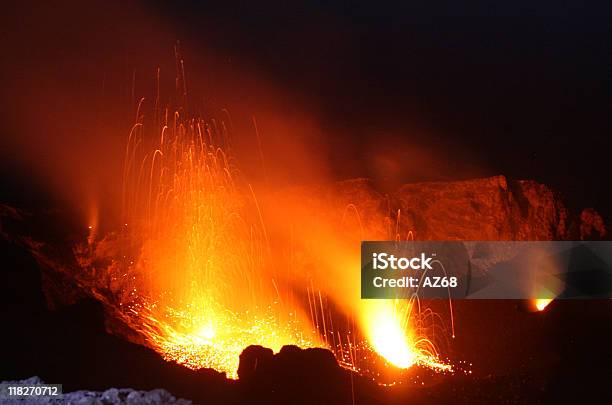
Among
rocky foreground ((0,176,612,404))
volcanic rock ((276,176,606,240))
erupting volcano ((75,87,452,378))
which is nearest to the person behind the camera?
rocky foreground ((0,176,612,404))

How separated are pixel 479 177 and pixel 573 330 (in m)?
6.23

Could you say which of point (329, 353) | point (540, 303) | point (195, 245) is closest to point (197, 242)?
point (195, 245)

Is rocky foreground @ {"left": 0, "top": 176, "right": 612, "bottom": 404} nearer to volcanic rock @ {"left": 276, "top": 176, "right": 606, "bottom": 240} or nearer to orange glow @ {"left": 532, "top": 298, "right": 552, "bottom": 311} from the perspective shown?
volcanic rock @ {"left": 276, "top": 176, "right": 606, "bottom": 240}

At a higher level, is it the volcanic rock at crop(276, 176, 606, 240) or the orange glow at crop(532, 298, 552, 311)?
the volcanic rock at crop(276, 176, 606, 240)

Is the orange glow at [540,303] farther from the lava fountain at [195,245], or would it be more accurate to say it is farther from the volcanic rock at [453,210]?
the lava fountain at [195,245]

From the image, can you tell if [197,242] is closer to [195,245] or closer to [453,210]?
[195,245]

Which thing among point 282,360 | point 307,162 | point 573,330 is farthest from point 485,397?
point 307,162

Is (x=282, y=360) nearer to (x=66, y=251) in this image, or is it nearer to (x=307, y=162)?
(x=66, y=251)

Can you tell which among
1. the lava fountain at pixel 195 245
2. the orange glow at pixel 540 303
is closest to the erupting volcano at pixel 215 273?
the lava fountain at pixel 195 245

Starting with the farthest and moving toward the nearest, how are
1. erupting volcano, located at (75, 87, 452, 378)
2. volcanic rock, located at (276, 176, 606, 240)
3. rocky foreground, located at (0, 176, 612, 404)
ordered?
volcanic rock, located at (276, 176, 606, 240) → erupting volcano, located at (75, 87, 452, 378) → rocky foreground, located at (0, 176, 612, 404)

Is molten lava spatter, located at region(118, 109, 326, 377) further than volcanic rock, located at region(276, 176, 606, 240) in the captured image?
No

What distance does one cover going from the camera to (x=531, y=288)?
A: 21828 millimetres

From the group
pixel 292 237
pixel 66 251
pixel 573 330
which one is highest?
pixel 292 237

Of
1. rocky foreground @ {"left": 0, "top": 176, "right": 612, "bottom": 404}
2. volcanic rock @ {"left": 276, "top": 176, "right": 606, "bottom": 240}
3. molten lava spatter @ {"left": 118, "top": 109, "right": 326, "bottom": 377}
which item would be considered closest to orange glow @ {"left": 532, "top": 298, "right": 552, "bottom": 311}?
rocky foreground @ {"left": 0, "top": 176, "right": 612, "bottom": 404}
